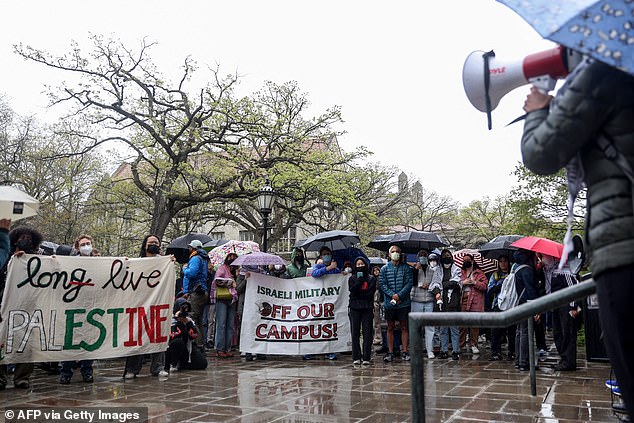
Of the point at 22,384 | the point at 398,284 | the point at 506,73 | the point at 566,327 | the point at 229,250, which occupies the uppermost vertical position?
the point at 229,250

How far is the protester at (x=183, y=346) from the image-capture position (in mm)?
8844

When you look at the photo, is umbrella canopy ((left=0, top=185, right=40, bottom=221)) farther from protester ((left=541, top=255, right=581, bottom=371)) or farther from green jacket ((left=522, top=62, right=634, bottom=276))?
protester ((left=541, top=255, right=581, bottom=371))

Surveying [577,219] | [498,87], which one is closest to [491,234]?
[577,219]

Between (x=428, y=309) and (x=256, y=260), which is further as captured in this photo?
(x=256, y=260)

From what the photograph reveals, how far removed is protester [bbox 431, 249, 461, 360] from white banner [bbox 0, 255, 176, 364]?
5.06 metres

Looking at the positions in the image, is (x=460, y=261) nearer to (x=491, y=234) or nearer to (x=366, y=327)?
(x=366, y=327)

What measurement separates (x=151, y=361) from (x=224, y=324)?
2.42 metres

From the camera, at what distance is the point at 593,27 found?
1.72 m

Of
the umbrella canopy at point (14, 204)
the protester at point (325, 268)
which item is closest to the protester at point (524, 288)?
the protester at point (325, 268)

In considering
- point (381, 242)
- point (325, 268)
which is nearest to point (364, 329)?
point (325, 268)

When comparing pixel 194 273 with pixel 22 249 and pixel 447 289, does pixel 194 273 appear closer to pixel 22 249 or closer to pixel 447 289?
pixel 22 249

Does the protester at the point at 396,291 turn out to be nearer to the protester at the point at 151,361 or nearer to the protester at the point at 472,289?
the protester at the point at 472,289

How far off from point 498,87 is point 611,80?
50 centimetres

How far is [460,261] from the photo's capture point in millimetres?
11727
